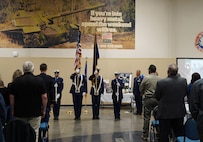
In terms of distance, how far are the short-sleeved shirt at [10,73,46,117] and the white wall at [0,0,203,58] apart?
362 inches

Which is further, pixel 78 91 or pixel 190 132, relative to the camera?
pixel 78 91

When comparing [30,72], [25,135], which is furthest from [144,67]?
[25,135]

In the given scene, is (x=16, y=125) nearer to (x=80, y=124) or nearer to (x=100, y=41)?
(x=80, y=124)

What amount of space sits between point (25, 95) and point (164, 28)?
33.7 feet

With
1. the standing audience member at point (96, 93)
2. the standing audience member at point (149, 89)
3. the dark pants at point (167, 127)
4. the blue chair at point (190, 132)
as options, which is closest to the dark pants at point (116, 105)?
the standing audience member at point (96, 93)

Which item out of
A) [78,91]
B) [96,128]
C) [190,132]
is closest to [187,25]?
[78,91]

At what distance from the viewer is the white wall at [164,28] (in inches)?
526

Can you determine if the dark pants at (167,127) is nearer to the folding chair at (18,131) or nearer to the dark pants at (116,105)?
the folding chair at (18,131)

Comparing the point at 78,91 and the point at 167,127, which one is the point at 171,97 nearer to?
the point at 167,127

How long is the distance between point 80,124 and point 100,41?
538cm

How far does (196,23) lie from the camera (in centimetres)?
1339

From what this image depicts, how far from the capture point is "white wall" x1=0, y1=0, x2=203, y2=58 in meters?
13.4

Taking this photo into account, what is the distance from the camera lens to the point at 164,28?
13.4m

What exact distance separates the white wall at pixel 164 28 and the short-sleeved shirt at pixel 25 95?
30.1 feet
